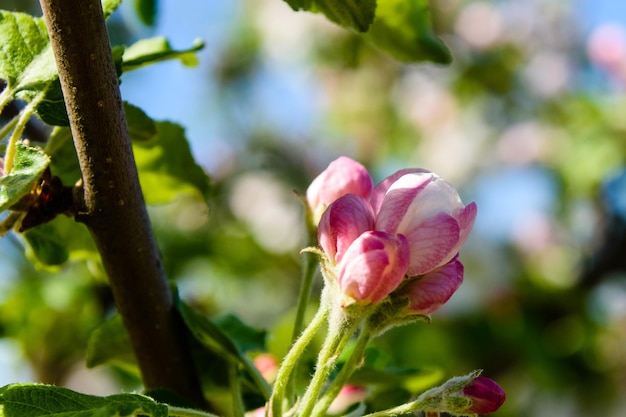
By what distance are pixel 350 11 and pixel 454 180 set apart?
2672 mm

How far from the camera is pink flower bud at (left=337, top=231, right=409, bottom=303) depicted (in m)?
0.49

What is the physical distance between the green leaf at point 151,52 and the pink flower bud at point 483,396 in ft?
1.15

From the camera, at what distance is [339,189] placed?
619 millimetres

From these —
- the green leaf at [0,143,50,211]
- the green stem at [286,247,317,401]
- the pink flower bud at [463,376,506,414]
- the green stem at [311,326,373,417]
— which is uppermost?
the green leaf at [0,143,50,211]

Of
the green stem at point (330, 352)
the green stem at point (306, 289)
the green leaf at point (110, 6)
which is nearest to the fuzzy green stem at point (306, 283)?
the green stem at point (306, 289)

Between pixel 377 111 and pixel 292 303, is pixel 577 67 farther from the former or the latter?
pixel 292 303

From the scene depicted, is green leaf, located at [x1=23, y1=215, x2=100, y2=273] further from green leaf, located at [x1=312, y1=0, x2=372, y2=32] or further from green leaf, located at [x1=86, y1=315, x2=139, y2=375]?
green leaf, located at [x1=312, y1=0, x2=372, y2=32]

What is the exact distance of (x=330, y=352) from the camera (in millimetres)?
526

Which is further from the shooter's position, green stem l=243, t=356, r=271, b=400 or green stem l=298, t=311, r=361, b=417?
green stem l=243, t=356, r=271, b=400

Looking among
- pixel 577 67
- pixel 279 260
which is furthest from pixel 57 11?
pixel 577 67

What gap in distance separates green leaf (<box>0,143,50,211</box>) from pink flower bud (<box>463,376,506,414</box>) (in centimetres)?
30

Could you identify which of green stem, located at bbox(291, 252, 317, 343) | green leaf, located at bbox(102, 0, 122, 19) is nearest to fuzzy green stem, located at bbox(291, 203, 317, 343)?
green stem, located at bbox(291, 252, 317, 343)

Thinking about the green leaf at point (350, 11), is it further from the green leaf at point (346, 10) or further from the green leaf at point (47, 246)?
the green leaf at point (47, 246)

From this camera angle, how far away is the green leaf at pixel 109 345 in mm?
728
